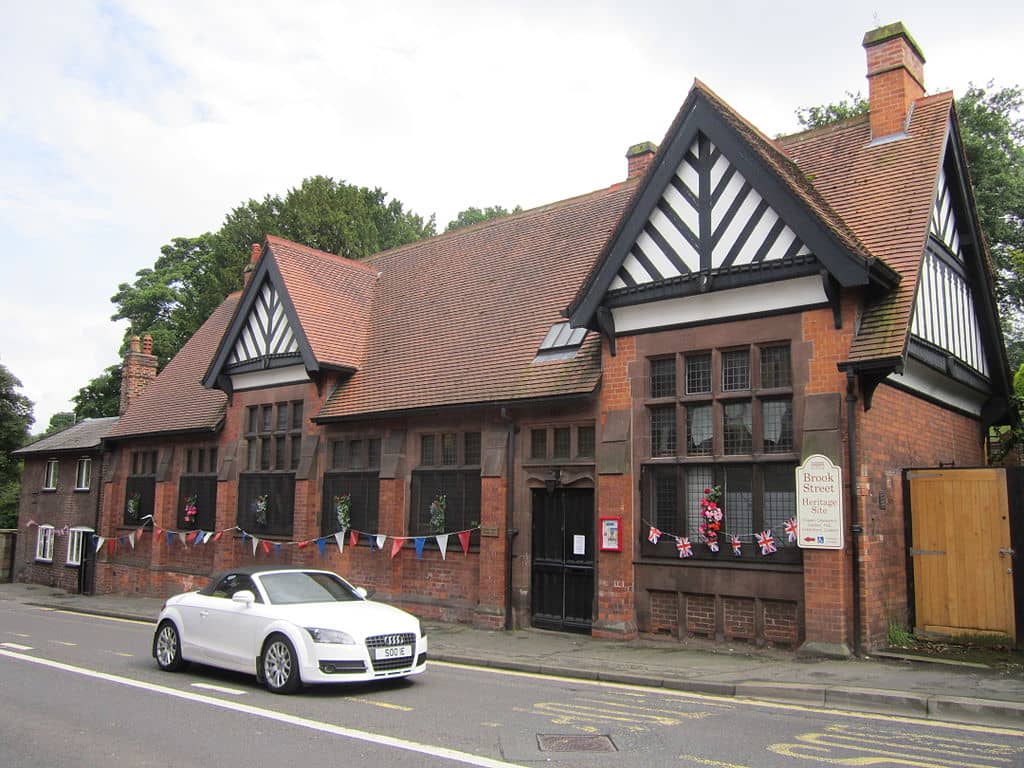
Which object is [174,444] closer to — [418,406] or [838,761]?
[418,406]

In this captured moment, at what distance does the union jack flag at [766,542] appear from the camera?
13.1 metres

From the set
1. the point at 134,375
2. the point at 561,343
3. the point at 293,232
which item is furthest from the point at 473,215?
the point at 561,343

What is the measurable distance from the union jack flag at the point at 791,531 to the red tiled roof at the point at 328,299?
11.8m

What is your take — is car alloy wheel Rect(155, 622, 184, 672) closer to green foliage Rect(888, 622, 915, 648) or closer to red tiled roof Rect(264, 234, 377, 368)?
red tiled roof Rect(264, 234, 377, 368)

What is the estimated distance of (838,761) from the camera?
7.00 meters

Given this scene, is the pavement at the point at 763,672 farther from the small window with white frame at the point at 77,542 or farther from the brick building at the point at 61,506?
the brick building at the point at 61,506

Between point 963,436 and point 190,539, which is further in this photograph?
point 190,539

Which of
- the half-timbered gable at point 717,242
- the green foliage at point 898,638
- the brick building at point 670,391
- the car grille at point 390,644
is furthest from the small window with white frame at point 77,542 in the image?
the green foliage at point 898,638

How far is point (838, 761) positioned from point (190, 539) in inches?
829

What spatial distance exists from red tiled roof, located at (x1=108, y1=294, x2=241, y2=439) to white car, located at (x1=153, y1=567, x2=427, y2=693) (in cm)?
1349

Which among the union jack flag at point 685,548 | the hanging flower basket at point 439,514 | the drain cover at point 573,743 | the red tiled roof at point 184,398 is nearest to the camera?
the drain cover at point 573,743

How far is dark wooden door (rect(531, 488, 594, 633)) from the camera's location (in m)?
15.6

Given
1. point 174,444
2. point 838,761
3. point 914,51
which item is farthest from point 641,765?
point 174,444

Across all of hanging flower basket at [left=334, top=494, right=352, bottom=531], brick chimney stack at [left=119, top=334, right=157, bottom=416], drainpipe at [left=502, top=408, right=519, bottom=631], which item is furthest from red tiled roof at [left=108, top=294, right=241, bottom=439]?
drainpipe at [left=502, top=408, right=519, bottom=631]
